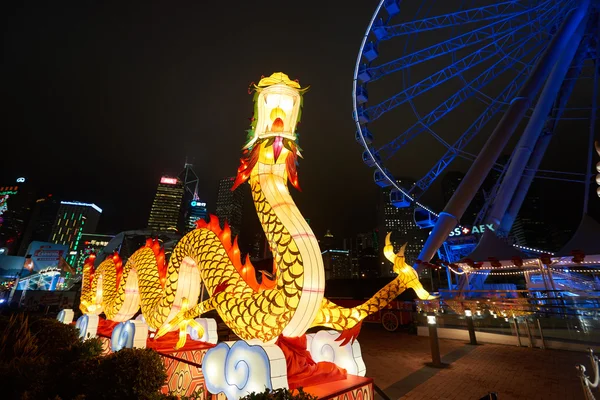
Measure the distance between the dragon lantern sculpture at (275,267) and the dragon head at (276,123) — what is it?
0.04 feet

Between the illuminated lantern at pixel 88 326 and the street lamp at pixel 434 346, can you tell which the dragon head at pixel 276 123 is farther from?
the street lamp at pixel 434 346

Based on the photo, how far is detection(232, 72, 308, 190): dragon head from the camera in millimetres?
3732

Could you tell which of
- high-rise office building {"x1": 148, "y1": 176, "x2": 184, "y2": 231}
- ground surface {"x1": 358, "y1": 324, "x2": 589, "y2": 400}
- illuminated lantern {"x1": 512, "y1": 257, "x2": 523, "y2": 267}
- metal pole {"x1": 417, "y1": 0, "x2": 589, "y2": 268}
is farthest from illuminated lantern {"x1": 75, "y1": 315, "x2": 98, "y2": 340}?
high-rise office building {"x1": 148, "y1": 176, "x2": 184, "y2": 231}

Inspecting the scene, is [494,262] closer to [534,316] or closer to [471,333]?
[534,316]

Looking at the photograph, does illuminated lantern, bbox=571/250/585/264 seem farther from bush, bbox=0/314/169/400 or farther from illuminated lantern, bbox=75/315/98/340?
illuminated lantern, bbox=75/315/98/340

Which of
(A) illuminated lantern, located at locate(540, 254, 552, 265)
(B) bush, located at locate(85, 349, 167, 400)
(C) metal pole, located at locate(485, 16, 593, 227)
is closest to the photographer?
(B) bush, located at locate(85, 349, 167, 400)

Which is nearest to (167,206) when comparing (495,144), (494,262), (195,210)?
(195,210)

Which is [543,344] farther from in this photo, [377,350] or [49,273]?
[49,273]

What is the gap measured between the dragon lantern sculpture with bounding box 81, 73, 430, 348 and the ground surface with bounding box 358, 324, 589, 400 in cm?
303

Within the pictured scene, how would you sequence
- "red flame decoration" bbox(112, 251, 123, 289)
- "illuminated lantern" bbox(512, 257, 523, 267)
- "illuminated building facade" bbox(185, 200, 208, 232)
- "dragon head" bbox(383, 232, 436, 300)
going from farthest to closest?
"illuminated building facade" bbox(185, 200, 208, 232) < "illuminated lantern" bbox(512, 257, 523, 267) < "red flame decoration" bbox(112, 251, 123, 289) < "dragon head" bbox(383, 232, 436, 300)

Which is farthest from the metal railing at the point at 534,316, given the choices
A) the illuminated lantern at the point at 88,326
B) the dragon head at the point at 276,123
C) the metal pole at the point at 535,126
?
the illuminated lantern at the point at 88,326

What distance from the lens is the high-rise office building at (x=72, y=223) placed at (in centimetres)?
8019

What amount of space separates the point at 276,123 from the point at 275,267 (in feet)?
6.10

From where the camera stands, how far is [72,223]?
269 ft
